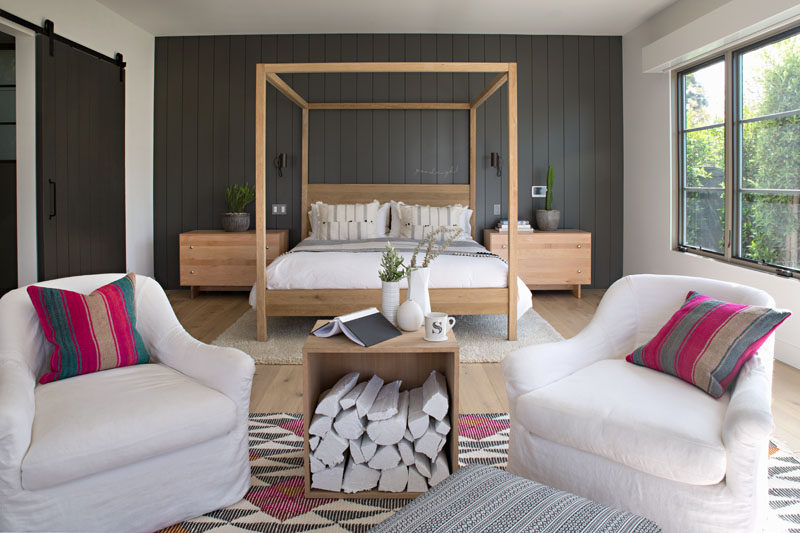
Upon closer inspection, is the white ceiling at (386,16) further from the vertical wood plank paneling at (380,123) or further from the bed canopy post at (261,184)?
the bed canopy post at (261,184)

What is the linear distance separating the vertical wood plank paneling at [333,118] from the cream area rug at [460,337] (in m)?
1.86

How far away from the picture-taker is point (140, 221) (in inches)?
241

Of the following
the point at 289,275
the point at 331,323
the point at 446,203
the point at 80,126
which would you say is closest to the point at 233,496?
the point at 331,323

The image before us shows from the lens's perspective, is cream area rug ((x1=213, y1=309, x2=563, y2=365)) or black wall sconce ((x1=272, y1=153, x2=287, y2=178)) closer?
cream area rug ((x1=213, y1=309, x2=563, y2=365))

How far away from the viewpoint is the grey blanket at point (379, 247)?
15.5 ft

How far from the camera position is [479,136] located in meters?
6.35

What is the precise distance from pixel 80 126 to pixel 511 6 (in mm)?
3738

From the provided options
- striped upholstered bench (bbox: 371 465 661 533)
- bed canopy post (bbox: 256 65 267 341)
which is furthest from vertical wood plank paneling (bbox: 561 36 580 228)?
striped upholstered bench (bbox: 371 465 661 533)

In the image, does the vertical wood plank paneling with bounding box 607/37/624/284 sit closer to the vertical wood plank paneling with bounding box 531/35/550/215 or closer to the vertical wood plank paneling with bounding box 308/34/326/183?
the vertical wood plank paneling with bounding box 531/35/550/215

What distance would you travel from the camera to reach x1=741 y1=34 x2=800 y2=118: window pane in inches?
155

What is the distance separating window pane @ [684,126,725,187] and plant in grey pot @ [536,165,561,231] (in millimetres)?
1259

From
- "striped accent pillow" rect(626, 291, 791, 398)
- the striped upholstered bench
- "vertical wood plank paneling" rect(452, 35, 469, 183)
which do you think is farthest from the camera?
"vertical wood plank paneling" rect(452, 35, 469, 183)

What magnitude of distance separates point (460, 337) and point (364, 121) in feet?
9.33

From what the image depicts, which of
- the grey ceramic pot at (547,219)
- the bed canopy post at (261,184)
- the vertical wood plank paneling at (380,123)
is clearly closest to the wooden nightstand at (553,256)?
the grey ceramic pot at (547,219)
